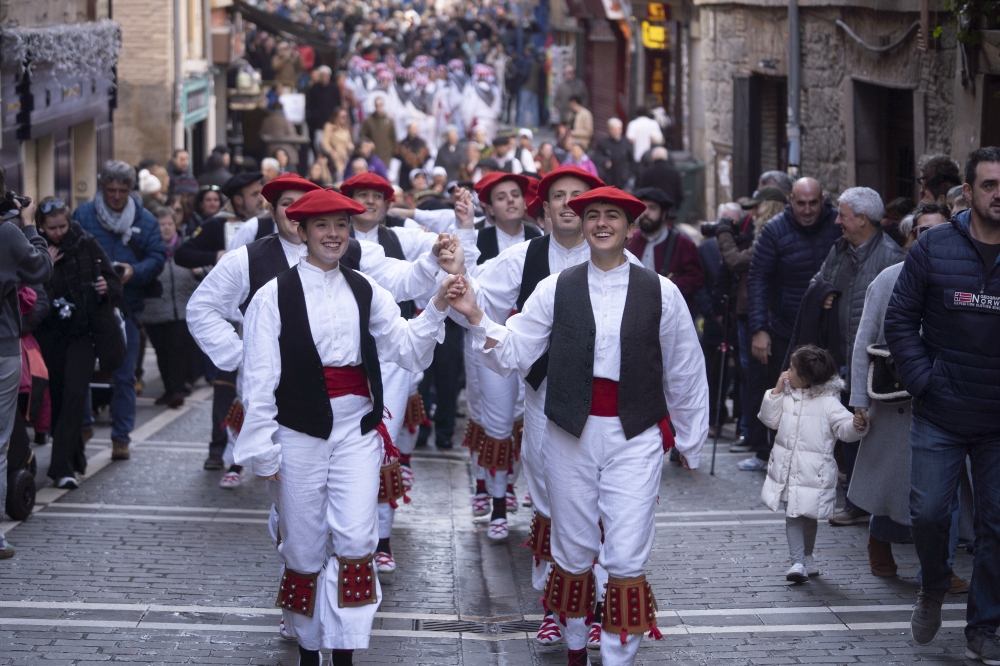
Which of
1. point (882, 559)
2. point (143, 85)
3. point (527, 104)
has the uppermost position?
point (527, 104)

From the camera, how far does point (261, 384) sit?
5.98 m

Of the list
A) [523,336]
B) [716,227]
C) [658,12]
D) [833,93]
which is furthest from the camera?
[658,12]

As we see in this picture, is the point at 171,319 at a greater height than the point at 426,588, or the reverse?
the point at 171,319

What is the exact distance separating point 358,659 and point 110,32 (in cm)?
1553

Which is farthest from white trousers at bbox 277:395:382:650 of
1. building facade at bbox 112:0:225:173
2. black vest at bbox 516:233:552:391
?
building facade at bbox 112:0:225:173

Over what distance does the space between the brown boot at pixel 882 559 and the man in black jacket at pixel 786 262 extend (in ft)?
7.61

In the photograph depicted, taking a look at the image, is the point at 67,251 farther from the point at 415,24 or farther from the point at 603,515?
the point at 415,24

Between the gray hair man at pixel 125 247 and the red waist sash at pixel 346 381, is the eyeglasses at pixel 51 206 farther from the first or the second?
the red waist sash at pixel 346 381

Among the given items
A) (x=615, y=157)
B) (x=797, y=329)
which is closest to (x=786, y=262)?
(x=797, y=329)

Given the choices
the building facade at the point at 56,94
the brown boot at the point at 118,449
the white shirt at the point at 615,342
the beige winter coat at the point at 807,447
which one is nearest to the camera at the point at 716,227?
the beige winter coat at the point at 807,447

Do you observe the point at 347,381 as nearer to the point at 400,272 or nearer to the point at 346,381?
the point at 346,381

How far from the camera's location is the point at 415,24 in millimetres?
51375

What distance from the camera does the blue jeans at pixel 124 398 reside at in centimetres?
1066

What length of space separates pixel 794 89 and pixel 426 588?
9.91 m
